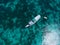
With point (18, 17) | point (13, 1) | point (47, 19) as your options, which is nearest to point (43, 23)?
point (47, 19)

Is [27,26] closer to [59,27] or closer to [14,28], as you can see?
[14,28]

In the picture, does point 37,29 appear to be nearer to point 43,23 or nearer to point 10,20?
point 43,23

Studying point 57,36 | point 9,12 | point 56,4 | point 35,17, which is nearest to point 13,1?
point 9,12

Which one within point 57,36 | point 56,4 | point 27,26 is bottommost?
point 57,36

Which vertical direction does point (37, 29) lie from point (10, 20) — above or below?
below

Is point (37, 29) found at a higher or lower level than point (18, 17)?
lower

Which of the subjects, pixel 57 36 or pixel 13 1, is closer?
pixel 57 36
